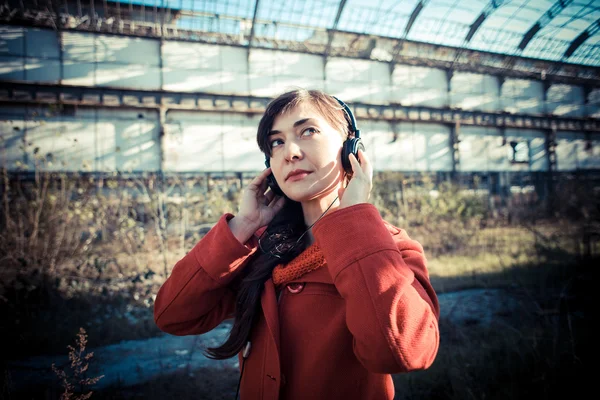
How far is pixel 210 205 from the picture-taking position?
29.8ft

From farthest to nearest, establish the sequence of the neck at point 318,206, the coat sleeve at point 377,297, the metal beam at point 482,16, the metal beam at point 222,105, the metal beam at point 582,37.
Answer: the metal beam at point 582,37
the metal beam at point 482,16
the metal beam at point 222,105
the neck at point 318,206
the coat sleeve at point 377,297

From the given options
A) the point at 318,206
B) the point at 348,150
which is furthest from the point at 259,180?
the point at 348,150

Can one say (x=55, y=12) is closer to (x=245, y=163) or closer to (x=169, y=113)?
(x=169, y=113)

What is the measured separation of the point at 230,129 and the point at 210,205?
6.28 m

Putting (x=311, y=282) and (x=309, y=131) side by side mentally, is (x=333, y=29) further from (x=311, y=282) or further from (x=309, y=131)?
(x=311, y=282)

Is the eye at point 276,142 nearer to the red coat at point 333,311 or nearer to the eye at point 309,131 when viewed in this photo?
the eye at point 309,131

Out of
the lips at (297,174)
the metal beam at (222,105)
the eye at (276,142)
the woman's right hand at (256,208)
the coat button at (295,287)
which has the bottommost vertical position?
the coat button at (295,287)

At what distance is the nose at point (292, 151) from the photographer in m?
1.30

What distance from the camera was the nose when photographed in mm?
1297

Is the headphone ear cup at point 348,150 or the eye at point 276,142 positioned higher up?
the eye at point 276,142

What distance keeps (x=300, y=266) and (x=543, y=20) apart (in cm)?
2227

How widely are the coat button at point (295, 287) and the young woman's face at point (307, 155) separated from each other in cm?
39

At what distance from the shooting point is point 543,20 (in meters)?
15.7

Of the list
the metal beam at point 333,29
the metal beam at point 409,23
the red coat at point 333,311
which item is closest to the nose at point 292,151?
the red coat at point 333,311
